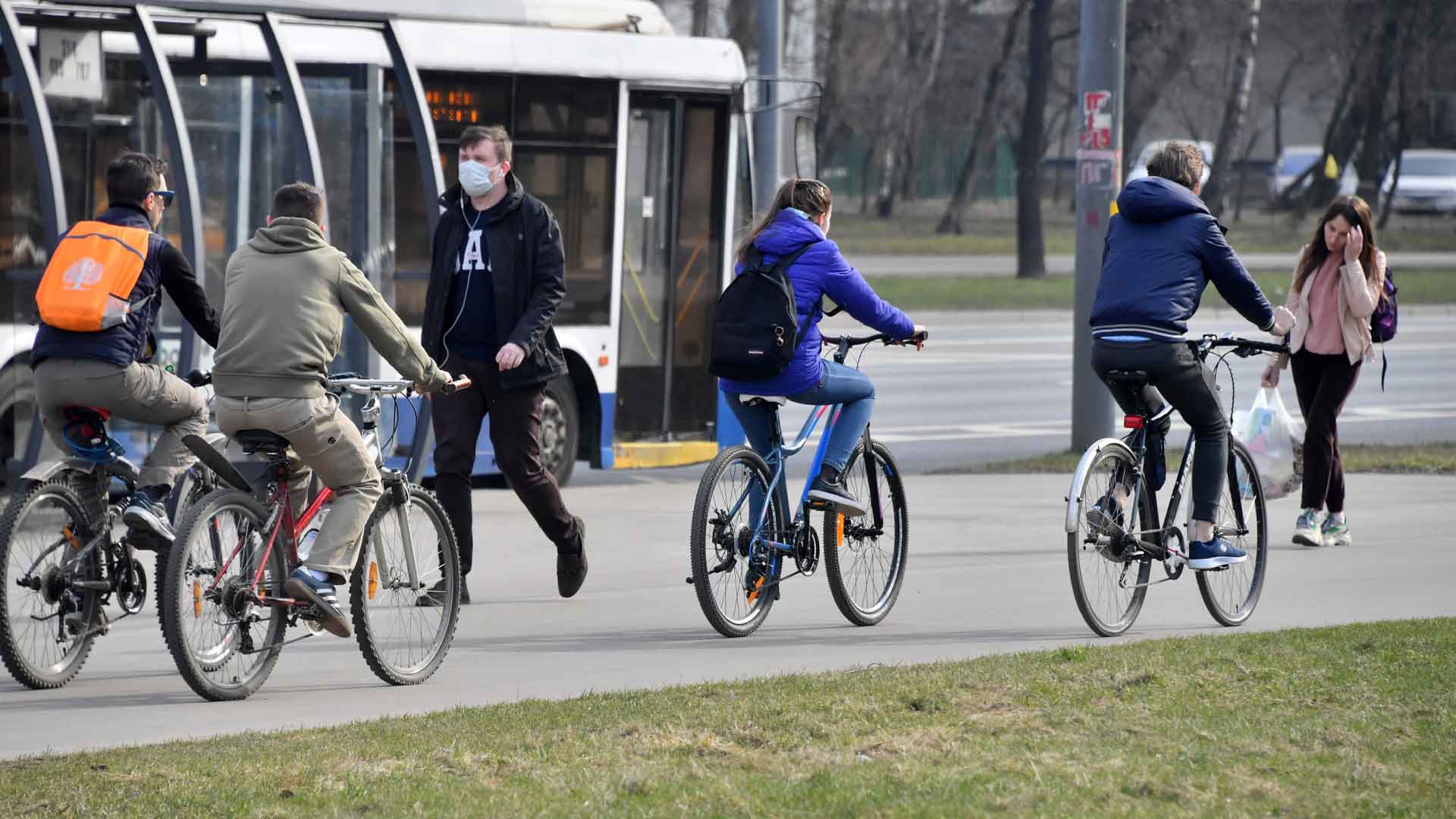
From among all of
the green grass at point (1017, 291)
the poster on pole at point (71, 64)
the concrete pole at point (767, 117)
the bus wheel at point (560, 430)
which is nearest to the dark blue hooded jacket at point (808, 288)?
the poster on pole at point (71, 64)

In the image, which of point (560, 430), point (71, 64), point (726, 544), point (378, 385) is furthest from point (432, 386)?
point (560, 430)

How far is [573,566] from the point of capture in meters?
8.38

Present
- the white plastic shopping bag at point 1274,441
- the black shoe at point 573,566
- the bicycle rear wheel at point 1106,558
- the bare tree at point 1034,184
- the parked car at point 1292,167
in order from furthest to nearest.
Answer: the parked car at point 1292,167, the bare tree at point 1034,184, the white plastic shopping bag at point 1274,441, the black shoe at point 573,566, the bicycle rear wheel at point 1106,558

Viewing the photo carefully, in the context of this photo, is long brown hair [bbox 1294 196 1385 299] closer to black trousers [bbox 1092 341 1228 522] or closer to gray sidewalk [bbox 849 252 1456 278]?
black trousers [bbox 1092 341 1228 522]

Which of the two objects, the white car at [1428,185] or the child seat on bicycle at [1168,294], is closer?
the child seat on bicycle at [1168,294]

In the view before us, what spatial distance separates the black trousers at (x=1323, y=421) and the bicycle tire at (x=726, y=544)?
132 inches

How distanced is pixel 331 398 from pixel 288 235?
20.7 inches

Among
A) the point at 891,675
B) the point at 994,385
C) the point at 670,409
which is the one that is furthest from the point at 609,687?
the point at 994,385

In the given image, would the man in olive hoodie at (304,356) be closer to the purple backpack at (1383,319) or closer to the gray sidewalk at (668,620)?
the gray sidewalk at (668,620)

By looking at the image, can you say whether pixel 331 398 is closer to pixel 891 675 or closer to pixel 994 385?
pixel 891 675

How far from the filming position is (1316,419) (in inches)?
394

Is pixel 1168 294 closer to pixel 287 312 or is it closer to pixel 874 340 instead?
pixel 874 340

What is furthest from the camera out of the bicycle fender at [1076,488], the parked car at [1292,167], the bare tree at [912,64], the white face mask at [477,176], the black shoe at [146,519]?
the parked car at [1292,167]

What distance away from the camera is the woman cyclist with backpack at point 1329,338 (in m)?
9.81
